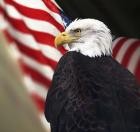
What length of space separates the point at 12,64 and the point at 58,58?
0.35ft

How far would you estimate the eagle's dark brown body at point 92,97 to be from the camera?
1054 mm

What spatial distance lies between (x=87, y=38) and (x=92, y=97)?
14cm

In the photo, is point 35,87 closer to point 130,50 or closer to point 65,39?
point 65,39

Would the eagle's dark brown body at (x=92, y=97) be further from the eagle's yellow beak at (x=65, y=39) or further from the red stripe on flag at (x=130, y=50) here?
the red stripe on flag at (x=130, y=50)

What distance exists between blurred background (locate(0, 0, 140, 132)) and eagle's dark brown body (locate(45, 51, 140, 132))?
93 mm

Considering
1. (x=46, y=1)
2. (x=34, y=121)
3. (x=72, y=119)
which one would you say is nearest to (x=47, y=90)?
(x=34, y=121)

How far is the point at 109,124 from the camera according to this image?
3.44 feet

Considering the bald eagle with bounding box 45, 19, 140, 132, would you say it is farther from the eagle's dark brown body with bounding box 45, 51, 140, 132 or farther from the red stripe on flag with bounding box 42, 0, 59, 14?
the red stripe on flag with bounding box 42, 0, 59, 14

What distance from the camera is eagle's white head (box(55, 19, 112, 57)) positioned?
1145 mm

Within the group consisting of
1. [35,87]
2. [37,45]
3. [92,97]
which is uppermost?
[37,45]

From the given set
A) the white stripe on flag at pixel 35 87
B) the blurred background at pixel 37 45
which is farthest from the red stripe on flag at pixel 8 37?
the white stripe on flag at pixel 35 87

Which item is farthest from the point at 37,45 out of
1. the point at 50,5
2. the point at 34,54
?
the point at 50,5

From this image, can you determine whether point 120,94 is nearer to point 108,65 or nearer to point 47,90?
point 108,65

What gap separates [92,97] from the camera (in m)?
1.08
